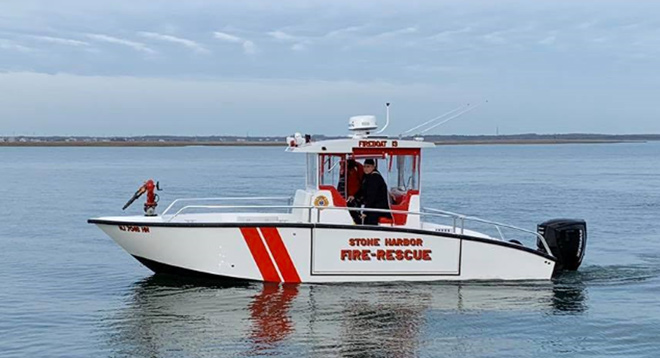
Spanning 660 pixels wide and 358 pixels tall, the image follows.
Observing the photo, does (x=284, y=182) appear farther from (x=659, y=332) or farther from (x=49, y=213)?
(x=659, y=332)

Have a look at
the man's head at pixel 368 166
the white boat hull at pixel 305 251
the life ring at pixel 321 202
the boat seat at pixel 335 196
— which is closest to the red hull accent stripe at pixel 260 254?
the white boat hull at pixel 305 251

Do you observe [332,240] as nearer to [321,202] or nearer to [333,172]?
→ [321,202]

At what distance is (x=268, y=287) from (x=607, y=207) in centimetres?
2117

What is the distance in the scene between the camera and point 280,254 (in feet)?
44.6

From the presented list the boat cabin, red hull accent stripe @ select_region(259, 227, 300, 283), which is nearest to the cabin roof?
the boat cabin

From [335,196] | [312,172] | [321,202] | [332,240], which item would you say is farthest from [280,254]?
[312,172]

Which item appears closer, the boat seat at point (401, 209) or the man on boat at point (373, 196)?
the man on boat at point (373, 196)

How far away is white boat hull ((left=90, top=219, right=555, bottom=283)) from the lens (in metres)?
13.5

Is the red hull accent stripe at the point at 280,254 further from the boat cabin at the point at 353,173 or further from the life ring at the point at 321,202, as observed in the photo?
the life ring at the point at 321,202

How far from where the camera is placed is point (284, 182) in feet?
155

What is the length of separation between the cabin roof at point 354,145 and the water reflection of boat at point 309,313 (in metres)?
2.13

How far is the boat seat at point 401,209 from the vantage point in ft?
46.2

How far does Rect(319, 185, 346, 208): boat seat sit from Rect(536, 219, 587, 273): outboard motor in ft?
11.8

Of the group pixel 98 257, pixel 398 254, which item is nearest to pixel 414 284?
pixel 398 254
